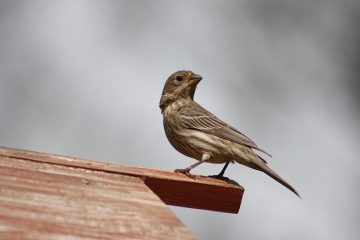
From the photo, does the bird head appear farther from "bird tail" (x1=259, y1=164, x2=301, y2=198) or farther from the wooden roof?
the wooden roof

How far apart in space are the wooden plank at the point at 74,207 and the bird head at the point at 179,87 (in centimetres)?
517

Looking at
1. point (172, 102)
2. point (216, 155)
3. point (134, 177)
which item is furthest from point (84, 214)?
point (172, 102)

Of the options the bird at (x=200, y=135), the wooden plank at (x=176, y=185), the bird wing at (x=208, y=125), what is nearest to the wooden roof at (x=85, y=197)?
the wooden plank at (x=176, y=185)

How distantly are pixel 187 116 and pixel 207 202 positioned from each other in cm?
372

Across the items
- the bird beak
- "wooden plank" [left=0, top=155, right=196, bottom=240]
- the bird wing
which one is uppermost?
the bird beak

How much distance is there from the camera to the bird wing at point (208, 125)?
8383mm

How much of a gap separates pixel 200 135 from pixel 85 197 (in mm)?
4699

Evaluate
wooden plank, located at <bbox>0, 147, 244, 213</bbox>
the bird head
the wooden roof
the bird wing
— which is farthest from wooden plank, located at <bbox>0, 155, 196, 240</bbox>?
the bird head

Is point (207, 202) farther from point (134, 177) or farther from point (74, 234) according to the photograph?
point (74, 234)

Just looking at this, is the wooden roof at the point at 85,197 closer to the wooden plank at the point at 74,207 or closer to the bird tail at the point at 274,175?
the wooden plank at the point at 74,207

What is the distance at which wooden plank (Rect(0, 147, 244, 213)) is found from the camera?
4.44 metres

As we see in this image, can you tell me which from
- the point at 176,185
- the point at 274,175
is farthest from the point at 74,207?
the point at 274,175

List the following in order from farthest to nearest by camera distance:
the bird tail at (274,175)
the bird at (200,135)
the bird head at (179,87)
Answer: the bird head at (179,87), the bird at (200,135), the bird tail at (274,175)

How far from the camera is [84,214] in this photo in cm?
349
